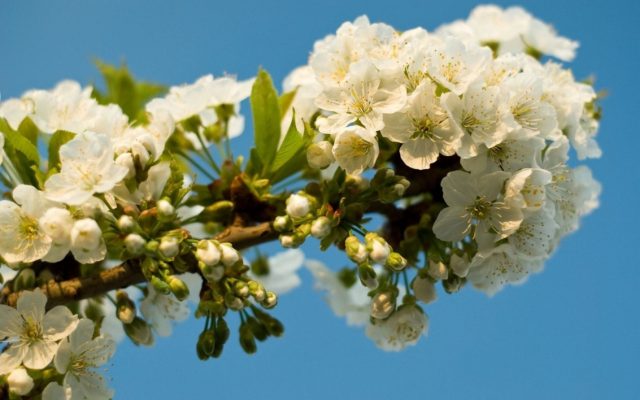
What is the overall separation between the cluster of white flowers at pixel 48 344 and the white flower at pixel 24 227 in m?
0.13

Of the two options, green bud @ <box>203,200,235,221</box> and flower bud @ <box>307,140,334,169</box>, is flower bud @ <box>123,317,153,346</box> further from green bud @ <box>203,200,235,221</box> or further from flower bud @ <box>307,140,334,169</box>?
flower bud @ <box>307,140,334,169</box>

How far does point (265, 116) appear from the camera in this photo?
2.57 metres

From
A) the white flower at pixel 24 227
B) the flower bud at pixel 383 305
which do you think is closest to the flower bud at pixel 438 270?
the flower bud at pixel 383 305

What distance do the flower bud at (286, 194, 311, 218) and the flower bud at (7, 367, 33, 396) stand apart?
36.6 inches

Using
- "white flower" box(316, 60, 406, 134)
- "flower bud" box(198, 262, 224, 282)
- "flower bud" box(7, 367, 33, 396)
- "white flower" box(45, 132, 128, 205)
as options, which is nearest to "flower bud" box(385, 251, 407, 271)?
"white flower" box(316, 60, 406, 134)

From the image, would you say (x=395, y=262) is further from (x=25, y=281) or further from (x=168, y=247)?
(x=25, y=281)

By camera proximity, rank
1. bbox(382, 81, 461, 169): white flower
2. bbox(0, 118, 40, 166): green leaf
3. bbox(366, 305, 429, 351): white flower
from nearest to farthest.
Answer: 1. bbox(382, 81, 461, 169): white flower
2. bbox(0, 118, 40, 166): green leaf
3. bbox(366, 305, 429, 351): white flower

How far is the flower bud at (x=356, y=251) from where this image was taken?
2.27 meters

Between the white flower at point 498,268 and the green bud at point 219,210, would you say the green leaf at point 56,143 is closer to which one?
the green bud at point 219,210

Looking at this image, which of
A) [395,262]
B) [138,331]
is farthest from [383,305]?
[138,331]

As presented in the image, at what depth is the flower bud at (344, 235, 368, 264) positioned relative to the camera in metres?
2.27

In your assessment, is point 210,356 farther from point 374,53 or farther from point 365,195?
point 374,53

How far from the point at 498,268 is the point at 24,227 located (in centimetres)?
160

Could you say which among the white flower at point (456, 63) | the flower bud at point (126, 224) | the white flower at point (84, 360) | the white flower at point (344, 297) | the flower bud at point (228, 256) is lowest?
the white flower at point (344, 297)
